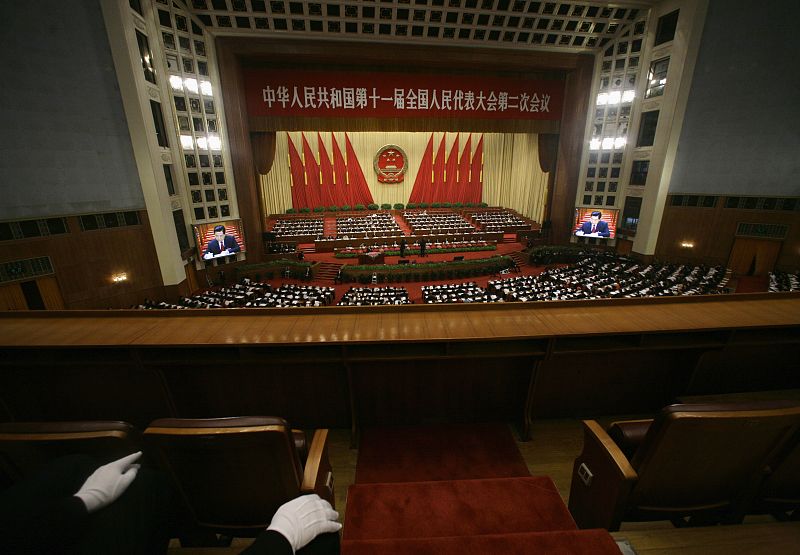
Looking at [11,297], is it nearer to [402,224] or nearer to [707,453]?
[707,453]

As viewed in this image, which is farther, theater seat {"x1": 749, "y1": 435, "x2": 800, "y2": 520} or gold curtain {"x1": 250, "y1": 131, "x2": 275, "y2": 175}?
gold curtain {"x1": 250, "y1": 131, "x2": 275, "y2": 175}

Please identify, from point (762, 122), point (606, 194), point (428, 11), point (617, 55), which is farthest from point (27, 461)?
point (617, 55)

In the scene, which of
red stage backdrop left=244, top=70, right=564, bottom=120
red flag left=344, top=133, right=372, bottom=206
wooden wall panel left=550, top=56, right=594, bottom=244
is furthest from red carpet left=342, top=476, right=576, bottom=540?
red flag left=344, top=133, right=372, bottom=206

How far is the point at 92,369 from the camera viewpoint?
2891 mm

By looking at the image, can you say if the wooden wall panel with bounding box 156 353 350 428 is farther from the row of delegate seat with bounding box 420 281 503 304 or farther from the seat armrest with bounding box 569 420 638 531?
the row of delegate seat with bounding box 420 281 503 304

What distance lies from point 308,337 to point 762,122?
646 inches

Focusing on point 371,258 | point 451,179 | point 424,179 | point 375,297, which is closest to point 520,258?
point 371,258

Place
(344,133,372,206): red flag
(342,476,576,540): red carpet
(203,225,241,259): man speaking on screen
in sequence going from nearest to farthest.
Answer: (342,476,576,540): red carpet < (203,225,241,259): man speaking on screen < (344,133,372,206): red flag

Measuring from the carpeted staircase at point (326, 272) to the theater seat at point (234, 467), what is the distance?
457 inches

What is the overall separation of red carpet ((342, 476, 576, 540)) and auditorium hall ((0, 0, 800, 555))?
17 millimetres

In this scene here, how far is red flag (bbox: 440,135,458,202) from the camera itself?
24969 mm

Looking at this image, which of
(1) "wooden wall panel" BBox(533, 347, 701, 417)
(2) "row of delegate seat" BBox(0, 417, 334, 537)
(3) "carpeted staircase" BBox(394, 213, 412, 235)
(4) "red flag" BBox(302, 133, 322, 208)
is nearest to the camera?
(2) "row of delegate seat" BBox(0, 417, 334, 537)

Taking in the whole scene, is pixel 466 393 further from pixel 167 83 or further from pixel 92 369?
pixel 167 83

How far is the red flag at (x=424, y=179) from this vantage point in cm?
2481
